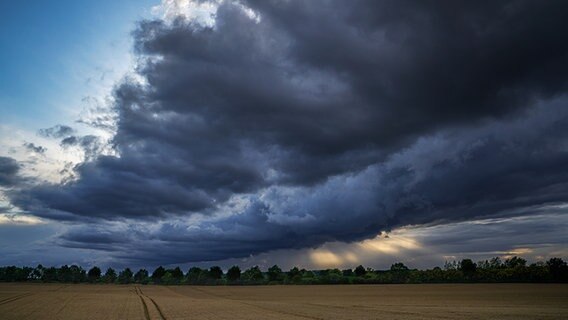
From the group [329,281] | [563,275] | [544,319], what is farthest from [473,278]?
[544,319]

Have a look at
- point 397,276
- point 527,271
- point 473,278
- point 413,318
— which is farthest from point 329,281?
point 413,318

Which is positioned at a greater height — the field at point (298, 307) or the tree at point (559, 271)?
the tree at point (559, 271)

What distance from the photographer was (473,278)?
15500 centimetres

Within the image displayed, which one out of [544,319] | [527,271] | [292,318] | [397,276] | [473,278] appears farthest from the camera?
[397,276]

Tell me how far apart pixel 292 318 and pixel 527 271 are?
430 ft

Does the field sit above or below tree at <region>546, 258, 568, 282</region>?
below

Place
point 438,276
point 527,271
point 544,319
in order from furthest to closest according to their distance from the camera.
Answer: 1. point 438,276
2. point 527,271
3. point 544,319

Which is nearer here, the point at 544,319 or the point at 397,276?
the point at 544,319

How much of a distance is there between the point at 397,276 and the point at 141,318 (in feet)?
534

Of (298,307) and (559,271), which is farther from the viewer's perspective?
(559,271)

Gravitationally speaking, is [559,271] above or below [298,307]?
above

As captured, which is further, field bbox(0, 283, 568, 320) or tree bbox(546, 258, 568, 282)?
tree bbox(546, 258, 568, 282)

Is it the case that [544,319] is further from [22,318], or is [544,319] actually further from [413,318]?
[22,318]

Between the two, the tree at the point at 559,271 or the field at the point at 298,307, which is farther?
the tree at the point at 559,271
